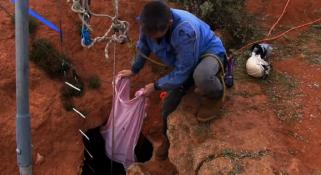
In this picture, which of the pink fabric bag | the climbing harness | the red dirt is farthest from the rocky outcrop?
the climbing harness

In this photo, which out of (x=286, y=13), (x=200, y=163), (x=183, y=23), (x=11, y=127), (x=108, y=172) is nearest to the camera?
(x=183, y=23)

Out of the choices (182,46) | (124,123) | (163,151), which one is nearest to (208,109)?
(163,151)

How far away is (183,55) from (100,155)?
7.43ft

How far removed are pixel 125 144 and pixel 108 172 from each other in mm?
664

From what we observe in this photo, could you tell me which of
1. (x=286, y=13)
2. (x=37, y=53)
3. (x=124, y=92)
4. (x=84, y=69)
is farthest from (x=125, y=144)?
(x=286, y=13)

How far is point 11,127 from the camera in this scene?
14.9 feet

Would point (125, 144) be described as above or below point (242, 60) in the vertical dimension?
below

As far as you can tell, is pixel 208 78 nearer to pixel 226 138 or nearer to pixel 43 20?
pixel 226 138

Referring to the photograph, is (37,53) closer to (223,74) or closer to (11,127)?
(11,127)

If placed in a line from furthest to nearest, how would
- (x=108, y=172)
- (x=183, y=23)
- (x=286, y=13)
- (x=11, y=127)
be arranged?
(x=286, y=13), (x=108, y=172), (x=11, y=127), (x=183, y=23)

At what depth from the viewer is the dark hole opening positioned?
17.2ft

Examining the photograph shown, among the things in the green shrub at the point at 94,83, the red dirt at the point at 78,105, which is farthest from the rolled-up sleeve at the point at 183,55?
the green shrub at the point at 94,83

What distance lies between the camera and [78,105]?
4.90 meters

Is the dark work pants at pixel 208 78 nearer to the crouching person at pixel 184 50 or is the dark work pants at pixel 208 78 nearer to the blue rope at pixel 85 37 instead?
the crouching person at pixel 184 50
